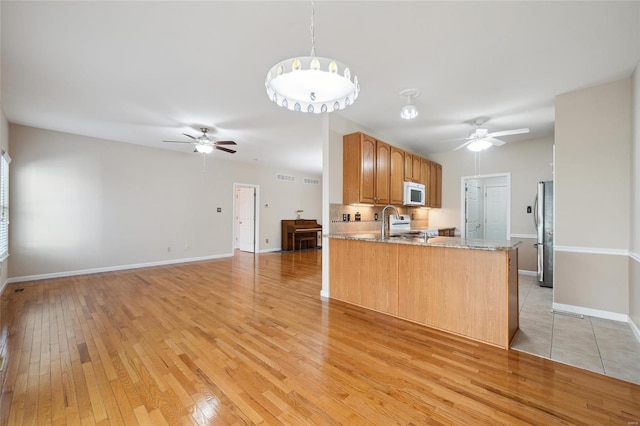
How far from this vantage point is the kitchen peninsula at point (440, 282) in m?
2.41

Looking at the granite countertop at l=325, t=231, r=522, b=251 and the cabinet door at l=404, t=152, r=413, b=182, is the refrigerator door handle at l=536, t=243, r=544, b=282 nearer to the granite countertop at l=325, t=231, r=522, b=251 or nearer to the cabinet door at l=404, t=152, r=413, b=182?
the granite countertop at l=325, t=231, r=522, b=251

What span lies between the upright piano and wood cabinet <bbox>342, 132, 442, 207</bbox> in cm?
427

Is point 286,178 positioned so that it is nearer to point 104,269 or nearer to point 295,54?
point 104,269

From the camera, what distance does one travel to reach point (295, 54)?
2.43m

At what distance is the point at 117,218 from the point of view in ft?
17.9

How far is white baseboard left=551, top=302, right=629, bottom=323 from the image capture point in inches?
115

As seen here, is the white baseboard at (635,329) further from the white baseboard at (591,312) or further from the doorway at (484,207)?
the doorway at (484,207)

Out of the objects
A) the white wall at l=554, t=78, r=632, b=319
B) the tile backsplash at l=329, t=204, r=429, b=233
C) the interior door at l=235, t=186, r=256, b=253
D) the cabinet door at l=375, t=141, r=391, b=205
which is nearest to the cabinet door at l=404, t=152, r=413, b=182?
the cabinet door at l=375, t=141, r=391, b=205

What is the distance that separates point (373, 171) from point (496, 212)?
410cm

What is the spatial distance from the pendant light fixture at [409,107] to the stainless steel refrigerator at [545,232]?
272cm

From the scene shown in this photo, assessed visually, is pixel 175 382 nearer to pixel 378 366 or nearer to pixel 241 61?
pixel 378 366

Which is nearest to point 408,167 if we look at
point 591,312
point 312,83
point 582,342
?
point 591,312

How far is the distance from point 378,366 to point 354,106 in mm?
3038

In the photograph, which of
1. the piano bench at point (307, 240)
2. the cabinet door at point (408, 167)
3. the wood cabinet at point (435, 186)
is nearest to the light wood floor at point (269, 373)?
the cabinet door at point (408, 167)
